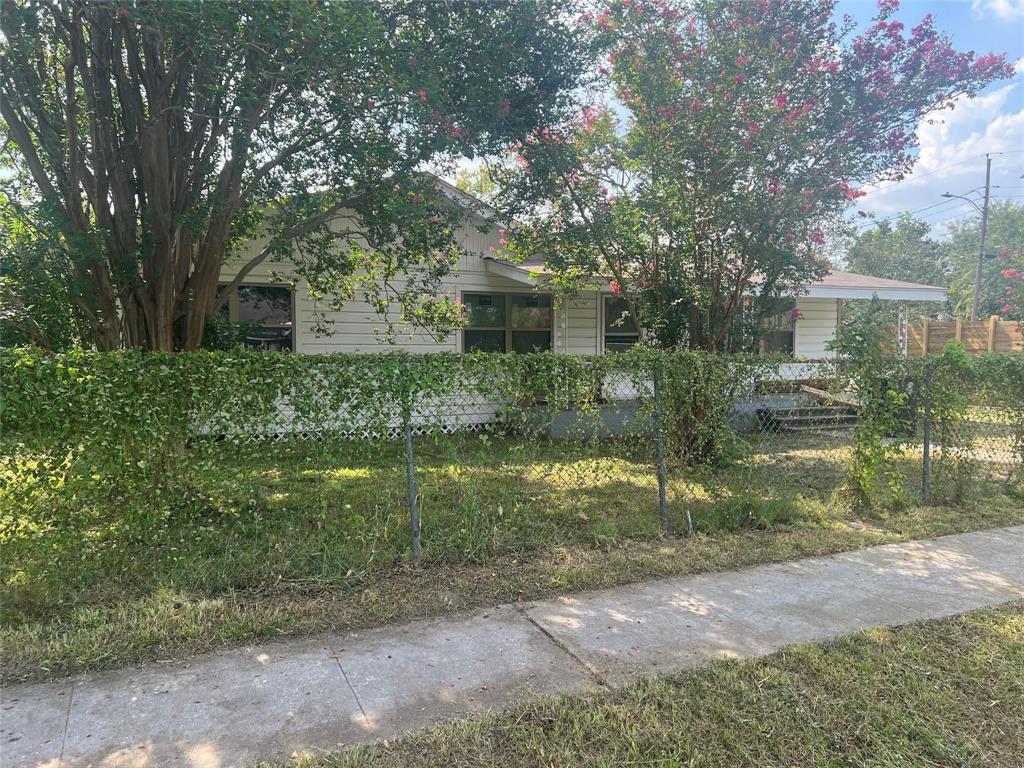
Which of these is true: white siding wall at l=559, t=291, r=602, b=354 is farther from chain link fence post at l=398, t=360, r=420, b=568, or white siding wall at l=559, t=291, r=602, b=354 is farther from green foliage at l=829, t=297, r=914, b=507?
chain link fence post at l=398, t=360, r=420, b=568

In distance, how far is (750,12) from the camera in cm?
650

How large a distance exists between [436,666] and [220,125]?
5.04 metres

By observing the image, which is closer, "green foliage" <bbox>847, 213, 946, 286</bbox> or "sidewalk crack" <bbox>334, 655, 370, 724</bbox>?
"sidewalk crack" <bbox>334, 655, 370, 724</bbox>

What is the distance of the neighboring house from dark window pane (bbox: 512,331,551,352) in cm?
2

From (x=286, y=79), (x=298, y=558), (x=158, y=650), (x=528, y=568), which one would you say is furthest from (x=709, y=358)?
(x=158, y=650)

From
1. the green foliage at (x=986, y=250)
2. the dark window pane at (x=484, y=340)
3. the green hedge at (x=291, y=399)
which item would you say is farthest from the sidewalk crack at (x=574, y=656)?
the green foliage at (x=986, y=250)

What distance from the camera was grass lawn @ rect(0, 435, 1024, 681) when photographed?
324cm

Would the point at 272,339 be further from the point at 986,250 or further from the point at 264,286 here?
the point at 986,250

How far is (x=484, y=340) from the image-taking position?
10.7m

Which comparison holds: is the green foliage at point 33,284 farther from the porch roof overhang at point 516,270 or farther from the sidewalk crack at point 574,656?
the porch roof overhang at point 516,270

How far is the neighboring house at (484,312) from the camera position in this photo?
9.07 m

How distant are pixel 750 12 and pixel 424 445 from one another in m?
5.98

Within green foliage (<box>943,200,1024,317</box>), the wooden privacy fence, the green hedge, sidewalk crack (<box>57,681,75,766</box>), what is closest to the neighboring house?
the green hedge

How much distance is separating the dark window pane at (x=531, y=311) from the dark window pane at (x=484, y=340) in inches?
14.6
